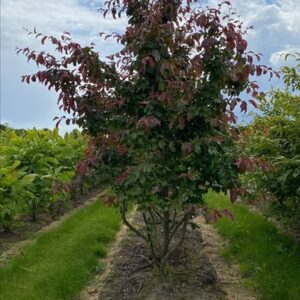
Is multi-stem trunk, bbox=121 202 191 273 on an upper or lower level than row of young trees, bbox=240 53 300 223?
lower

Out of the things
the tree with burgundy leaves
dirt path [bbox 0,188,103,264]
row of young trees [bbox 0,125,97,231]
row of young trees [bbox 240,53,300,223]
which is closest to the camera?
the tree with burgundy leaves

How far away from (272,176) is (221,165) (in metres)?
1.65

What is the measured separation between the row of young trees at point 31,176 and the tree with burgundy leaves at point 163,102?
6.87ft

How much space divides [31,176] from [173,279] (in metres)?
3.34

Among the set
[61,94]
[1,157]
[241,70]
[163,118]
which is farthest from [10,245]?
[241,70]

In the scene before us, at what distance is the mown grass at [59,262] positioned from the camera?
536 cm

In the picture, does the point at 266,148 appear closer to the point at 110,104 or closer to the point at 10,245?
the point at 110,104

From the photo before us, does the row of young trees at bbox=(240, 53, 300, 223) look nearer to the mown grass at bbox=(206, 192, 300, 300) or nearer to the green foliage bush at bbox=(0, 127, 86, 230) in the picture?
the mown grass at bbox=(206, 192, 300, 300)

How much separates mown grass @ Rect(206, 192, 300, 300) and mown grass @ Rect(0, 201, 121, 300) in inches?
69.6

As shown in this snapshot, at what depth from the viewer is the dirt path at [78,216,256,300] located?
5.05 meters

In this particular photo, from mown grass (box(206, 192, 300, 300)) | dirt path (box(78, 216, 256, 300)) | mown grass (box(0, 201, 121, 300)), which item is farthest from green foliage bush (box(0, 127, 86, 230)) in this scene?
mown grass (box(206, 192, 300, 300))

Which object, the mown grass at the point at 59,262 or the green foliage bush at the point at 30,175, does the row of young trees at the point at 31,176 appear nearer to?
the green foliage bush at the point at 30,175

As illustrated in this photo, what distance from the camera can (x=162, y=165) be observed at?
4566mm

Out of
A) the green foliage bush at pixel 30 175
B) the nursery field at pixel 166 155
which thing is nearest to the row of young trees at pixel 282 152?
the nursery field at pixel 166 155
